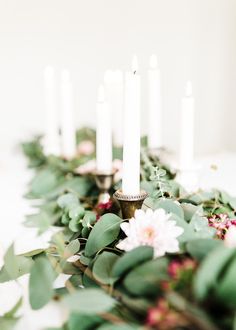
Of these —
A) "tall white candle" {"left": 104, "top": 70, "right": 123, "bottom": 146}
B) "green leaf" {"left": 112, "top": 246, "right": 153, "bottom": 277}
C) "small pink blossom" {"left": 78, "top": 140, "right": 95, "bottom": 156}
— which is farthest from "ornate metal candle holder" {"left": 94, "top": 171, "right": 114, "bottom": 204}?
"green leaf" {"left": 112, "top": 246, "right": 153, "bottom": 277}

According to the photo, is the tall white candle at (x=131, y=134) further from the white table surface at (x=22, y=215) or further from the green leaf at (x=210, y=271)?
the green leaf at (x=210, y=271)

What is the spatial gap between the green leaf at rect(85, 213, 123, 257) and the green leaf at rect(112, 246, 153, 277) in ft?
0.43

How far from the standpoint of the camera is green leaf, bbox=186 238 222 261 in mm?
451

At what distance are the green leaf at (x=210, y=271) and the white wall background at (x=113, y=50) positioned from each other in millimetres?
1451

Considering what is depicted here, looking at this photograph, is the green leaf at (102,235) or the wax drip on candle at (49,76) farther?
the wax drip on candle at (49,76)

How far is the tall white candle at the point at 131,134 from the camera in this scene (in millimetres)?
687

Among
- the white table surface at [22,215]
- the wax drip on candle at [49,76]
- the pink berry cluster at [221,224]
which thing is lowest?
the white table surface at [22,215]

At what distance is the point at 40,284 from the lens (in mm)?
475

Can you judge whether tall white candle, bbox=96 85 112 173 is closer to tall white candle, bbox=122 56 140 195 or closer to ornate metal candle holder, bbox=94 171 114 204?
ornate metal candle holder, bbox=94 171 114 204

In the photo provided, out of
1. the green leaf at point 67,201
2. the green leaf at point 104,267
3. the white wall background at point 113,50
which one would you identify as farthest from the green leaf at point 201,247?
the white wall background at point 113,50

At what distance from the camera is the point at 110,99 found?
3.91ft

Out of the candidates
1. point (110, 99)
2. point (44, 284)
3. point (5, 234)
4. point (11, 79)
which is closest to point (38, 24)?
point (11, 79)

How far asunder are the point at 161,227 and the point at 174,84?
1.37 meters

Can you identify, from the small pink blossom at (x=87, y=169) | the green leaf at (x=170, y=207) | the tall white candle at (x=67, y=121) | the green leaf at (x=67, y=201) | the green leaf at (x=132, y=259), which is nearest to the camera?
the green leaf at (x=132, y=259)
